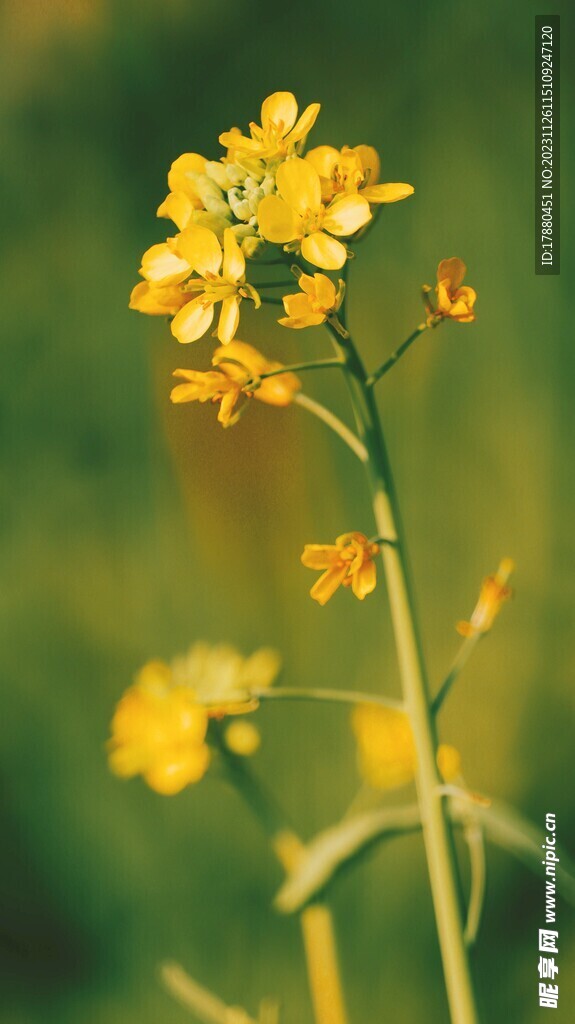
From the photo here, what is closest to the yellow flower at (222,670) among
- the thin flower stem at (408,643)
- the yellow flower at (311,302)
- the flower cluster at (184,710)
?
the flower cluster at (184,710)

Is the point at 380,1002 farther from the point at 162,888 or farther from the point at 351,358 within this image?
the point at 351,358

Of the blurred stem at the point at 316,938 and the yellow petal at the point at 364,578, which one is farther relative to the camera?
the blurred stem at the point at 316,938

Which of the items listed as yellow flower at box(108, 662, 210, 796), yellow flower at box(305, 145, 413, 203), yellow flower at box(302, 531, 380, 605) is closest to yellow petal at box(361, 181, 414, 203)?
yellow flower at box(305, 145, 413, 203)

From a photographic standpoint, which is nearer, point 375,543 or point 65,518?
point 375,543

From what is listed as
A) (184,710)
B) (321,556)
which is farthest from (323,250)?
(184,710)

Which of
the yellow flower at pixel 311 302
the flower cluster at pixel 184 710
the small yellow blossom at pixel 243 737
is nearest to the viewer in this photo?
the yellow flower at pixel 311 302

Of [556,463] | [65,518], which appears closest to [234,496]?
[65,518]

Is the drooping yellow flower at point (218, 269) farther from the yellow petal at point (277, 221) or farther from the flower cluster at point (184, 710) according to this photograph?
the flower cluster at point (184, 710)
